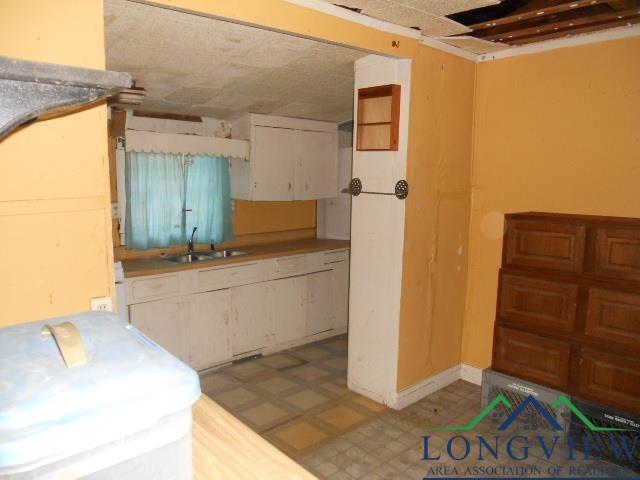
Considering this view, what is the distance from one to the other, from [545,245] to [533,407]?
1.06 metres

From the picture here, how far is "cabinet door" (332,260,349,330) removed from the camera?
5.07 m

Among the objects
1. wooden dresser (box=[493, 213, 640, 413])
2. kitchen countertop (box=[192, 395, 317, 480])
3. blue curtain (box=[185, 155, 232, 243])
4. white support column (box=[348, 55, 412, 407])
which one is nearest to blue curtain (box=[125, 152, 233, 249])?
blue curtain (box=[185, 155, 232, 243])

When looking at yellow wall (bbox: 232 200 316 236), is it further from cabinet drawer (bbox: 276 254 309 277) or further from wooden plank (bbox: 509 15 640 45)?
wooden plank (bbox: 509 15 640 45)

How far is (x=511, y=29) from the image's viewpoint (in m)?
3.04

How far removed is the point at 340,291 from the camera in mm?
5102

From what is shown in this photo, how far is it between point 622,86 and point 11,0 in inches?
133

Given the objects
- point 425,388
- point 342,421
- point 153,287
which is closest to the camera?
point 342,421

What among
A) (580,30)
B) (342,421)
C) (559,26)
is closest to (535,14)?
(559,26)

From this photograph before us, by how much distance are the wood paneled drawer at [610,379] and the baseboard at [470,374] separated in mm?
1119

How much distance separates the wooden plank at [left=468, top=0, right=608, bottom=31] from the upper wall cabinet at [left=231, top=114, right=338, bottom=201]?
7.55ft

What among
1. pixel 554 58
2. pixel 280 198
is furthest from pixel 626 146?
pixel 280 198

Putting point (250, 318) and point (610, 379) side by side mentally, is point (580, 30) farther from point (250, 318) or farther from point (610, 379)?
point (250, 318)

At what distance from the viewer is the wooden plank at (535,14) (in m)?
2.47

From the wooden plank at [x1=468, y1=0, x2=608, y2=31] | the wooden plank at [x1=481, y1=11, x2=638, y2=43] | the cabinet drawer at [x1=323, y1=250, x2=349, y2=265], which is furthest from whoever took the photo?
the cabinet drawer at [x1=323, y1=250, x2=349, y2=265]
